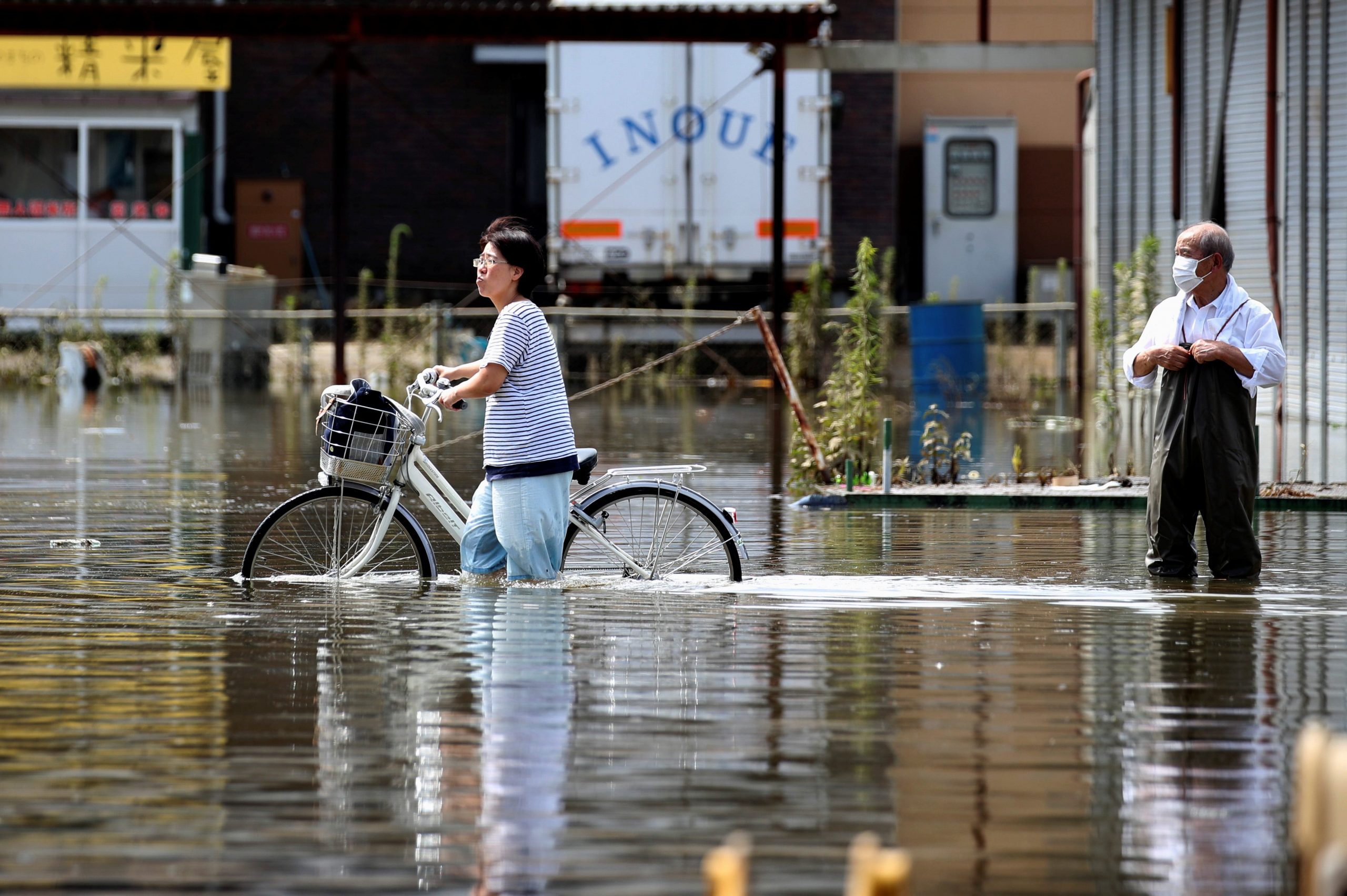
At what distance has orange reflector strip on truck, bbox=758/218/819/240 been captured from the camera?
27.6 m

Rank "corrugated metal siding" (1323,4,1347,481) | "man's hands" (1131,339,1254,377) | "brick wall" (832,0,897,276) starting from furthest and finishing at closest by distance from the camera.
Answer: "brick wall" (832,0,897,276) → "corrugated metal siding" (1323,4,1347,481) → "man's hands" (1131,339,1254,377)

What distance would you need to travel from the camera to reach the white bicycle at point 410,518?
26.9 ft

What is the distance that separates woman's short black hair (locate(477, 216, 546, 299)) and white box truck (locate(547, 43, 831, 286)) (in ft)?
62.6

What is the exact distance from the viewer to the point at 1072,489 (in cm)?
1205

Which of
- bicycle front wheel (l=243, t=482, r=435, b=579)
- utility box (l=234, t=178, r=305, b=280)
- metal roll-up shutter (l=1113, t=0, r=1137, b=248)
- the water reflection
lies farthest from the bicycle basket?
utility box (l=234, t=178, r=305, b=280)

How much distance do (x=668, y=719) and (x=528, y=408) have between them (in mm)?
2288

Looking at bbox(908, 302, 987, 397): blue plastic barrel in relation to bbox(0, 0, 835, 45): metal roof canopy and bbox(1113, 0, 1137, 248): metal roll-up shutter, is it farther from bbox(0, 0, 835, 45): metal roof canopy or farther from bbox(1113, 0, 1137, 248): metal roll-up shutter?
bbox(0, 0, 835, 45): metal roof canopy

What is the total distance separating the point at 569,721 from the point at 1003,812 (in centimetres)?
152

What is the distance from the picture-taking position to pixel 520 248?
7914 mm

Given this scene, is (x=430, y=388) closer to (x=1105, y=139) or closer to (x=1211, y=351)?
(x=1211, y=351)

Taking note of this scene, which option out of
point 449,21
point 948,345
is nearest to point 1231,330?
point 449,21

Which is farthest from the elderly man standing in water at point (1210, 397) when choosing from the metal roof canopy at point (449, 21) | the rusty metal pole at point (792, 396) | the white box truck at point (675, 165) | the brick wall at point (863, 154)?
the brick wall at point (863, 154)

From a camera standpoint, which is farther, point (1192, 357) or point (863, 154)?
point (863, 154)

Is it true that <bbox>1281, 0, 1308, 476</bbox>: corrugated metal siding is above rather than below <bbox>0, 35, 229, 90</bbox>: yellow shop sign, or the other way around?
below
